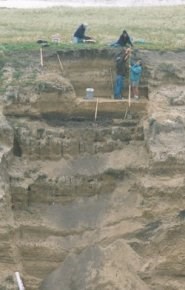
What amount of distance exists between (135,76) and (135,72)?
18 centimetres

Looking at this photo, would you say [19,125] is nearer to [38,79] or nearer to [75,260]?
[38,79]

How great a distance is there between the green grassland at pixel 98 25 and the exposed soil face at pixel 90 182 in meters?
3.90

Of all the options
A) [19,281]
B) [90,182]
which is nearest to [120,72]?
[90,182]

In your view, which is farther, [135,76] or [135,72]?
[135,76]

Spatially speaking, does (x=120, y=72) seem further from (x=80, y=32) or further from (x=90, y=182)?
(x=80, y=32)

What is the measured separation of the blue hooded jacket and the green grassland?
3407 mm

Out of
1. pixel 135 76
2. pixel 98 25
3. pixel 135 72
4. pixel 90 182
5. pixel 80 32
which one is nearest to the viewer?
pixel 90 182

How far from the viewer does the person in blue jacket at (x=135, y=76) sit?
22.2 m

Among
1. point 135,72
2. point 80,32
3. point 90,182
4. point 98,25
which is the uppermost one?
point 80,32

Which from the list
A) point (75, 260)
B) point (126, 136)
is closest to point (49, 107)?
point (126, 136)

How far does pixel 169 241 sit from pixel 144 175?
2.25m

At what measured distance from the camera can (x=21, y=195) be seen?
19859mm

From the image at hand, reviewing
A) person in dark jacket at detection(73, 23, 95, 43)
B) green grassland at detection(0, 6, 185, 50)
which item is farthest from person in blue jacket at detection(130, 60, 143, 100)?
person in dark jacket at detection(73, 23, 95, 43)

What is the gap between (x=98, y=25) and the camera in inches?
1331
